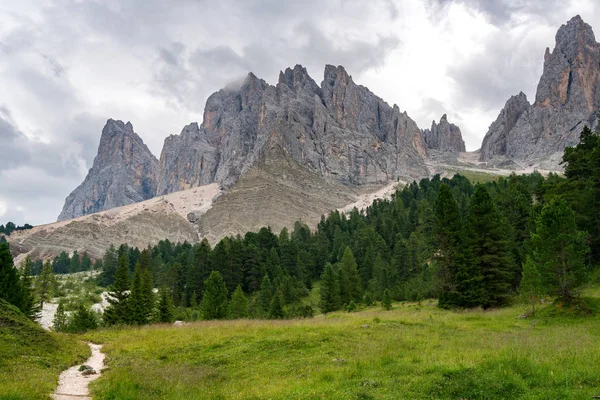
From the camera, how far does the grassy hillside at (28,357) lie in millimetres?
10812

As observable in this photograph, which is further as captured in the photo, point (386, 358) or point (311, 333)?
point (311, 333)

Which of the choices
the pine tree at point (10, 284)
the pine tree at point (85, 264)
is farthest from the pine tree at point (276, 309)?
the pine tree at point (85, 264)

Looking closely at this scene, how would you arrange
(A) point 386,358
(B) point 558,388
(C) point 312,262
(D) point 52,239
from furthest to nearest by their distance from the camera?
1. (D) point 52,239
2. (C) point 312,262
3. (A) point 386,358
4. (B) point 558,388

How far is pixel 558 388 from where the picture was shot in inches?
383

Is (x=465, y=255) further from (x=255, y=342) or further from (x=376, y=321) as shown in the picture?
(x=255, y=342)

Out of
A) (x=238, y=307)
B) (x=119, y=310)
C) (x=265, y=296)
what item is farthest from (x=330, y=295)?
(x=119, y=310)

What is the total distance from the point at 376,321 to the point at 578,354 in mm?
13923

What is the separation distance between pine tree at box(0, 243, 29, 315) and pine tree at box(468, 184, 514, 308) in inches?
1778

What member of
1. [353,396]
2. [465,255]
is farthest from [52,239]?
[353,396]

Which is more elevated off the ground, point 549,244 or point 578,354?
point 549,244

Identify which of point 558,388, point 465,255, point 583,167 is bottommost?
point 558,388

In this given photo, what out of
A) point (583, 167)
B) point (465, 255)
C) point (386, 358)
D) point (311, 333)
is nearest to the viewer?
point (386, 358)

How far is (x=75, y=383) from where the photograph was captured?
1348 cm

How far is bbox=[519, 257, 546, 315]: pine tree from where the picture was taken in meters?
26.9
